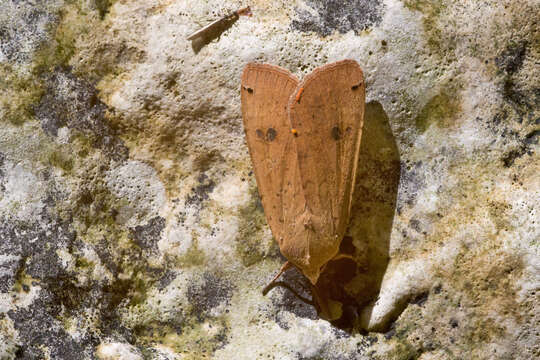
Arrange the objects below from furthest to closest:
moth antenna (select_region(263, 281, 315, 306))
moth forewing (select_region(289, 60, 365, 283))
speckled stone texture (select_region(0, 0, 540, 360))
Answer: moth antenna (select_region(263, 281, 315, 306)) < speckled stone texture (select_region(0, 0, 540, 360)) < moth forewing (select_region(289, 60, 365, 283))

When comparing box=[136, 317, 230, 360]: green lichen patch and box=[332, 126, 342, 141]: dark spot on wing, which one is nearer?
box=[332, 126, 342, 141]: dark spot on wing

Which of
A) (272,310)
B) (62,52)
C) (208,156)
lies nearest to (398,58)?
(208,156)

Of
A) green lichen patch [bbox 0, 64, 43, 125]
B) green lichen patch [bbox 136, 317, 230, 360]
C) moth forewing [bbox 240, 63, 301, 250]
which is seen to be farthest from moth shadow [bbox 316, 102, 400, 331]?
green lichen patch [bbox 0, 64, 43, 125]

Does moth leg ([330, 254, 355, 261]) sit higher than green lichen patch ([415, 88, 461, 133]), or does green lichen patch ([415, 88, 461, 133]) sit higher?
green lichen patch ([415, 88, 461, 133])

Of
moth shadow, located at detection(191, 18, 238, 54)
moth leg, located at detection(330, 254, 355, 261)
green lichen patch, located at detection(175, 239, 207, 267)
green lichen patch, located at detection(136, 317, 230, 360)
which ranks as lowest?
green lichen patch, located at detection(136, 317, 230, 360)

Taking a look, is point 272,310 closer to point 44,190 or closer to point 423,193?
point 423,193

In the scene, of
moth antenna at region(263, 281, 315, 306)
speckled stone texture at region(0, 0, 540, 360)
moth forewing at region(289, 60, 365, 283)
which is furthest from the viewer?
moth antenna at region(263, 281, 315, 306)

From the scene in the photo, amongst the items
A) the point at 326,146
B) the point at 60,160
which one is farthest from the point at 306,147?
the point at 60,160

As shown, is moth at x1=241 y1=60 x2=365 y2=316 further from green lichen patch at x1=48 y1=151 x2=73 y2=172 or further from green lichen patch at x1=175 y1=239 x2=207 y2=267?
green lichen patch at x1=48 y1=151 x2=73 y2=172
